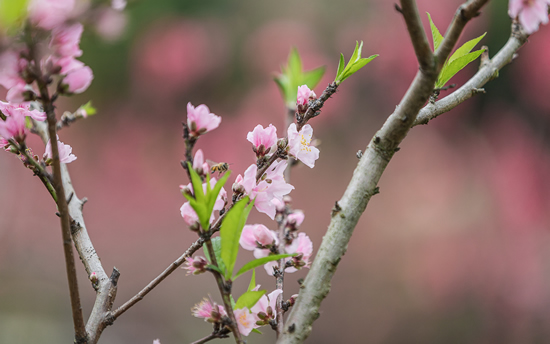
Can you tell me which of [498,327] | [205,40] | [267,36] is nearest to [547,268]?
[498,327]

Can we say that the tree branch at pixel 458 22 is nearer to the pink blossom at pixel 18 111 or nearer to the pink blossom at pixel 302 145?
the pink blossom at pixel 302 145

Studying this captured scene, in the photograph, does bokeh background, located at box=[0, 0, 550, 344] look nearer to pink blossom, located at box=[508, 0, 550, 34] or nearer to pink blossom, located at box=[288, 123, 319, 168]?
pink blossom, located at box=[288, 123, 319, 168]

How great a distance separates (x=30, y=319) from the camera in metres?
1.80

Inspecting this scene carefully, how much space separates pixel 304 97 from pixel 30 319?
1.89 metres

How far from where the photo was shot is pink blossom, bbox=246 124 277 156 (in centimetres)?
36

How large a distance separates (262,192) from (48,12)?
0.61 ft

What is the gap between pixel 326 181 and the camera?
2188mm

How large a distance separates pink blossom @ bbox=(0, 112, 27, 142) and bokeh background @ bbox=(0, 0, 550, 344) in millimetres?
1530

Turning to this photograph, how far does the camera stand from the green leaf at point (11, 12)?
22 cm

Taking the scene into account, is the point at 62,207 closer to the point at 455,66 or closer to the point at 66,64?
the point at 66,64

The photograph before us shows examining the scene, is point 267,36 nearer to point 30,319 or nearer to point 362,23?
point 362,23

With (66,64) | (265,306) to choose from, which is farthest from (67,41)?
(265,306)

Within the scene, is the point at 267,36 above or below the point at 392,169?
above

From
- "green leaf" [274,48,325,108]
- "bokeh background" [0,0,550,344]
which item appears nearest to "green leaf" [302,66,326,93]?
"green leaf" [274,48,325,108]
